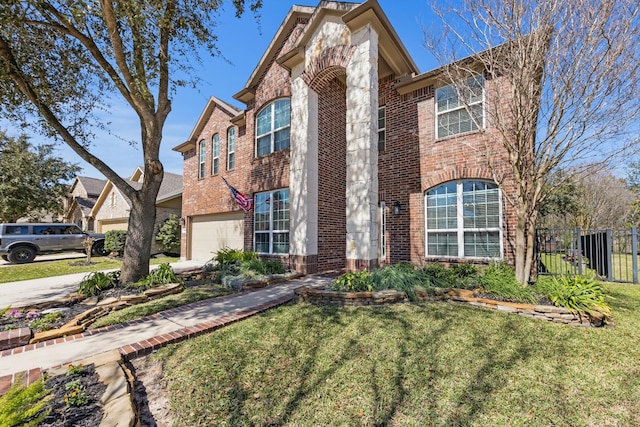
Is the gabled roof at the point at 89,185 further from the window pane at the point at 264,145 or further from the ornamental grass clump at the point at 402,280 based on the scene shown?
the ornamental grass clump at the point at 402,280

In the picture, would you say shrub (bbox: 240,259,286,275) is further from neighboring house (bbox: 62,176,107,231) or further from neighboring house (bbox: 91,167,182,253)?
neighboring house (bbox: 62,176,107,231)

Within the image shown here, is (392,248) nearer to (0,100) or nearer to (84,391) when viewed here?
(84,391)

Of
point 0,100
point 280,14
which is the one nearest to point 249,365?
point 0,100

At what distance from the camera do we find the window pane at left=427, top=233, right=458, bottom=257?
7777 millimetres

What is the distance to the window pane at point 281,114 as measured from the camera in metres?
9.62

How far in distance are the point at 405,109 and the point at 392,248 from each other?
4.44m

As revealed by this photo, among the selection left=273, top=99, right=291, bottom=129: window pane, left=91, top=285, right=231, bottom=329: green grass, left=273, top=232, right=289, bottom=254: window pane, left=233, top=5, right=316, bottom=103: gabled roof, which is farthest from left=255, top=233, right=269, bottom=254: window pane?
left=233, top=5, right=316, bottom=103: gabled roof

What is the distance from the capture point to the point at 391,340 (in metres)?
3.80

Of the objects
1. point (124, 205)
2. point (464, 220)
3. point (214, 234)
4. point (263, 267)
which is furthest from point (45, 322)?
point (124, 205)

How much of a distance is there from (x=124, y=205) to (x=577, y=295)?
23427mm

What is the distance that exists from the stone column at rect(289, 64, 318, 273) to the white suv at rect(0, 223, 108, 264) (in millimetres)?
13840

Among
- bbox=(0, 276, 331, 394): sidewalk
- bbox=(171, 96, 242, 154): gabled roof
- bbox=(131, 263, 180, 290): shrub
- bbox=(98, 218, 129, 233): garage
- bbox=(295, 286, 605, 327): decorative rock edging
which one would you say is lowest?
bbox=(0, 276, 331, 394): sidewalk

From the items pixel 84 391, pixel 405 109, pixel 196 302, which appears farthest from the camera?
pixel 405 109

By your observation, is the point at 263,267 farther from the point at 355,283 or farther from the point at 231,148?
the point at 231,148
